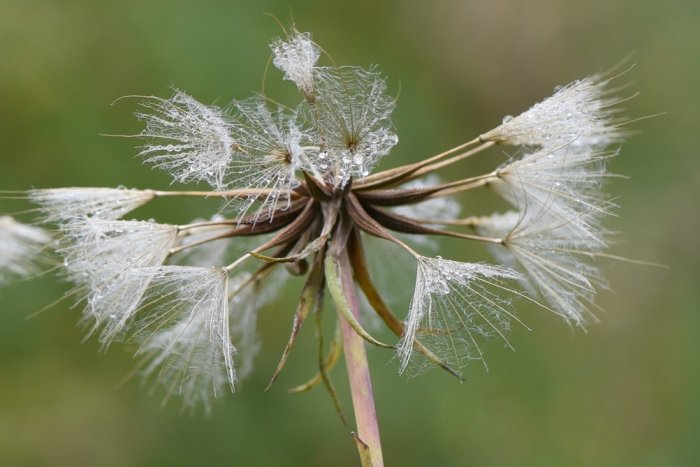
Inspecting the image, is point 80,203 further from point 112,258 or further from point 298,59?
point 298,59

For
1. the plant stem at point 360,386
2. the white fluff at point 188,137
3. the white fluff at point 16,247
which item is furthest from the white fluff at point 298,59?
the white fluff at point 16,247

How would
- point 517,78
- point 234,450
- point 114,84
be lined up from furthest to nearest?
point 517,78 → point 114,84 → point 234,450

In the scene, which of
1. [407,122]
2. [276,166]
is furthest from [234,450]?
[276,166]

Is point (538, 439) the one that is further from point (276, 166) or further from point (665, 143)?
point (276, 166)

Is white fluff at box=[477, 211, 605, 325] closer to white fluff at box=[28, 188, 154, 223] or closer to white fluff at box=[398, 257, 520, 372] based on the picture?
white fluff at box=[398, 257, 520, 372]

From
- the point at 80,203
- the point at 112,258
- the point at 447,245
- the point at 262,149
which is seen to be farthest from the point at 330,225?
the point at 447,245

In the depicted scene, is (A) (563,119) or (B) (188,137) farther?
(A) (563,119)

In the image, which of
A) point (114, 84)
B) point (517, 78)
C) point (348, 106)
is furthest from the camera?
point (517, 78)
